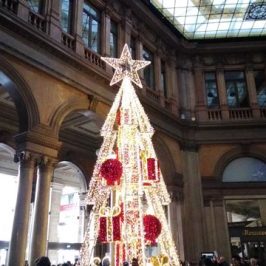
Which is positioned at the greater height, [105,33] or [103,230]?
[105,33]

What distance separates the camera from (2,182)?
1518 cm

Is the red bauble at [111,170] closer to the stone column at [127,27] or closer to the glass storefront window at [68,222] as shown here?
the stone column at [127,27]

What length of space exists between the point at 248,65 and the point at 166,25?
4253mm

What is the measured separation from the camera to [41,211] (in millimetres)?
8367

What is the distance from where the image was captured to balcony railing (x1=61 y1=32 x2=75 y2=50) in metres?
10.3

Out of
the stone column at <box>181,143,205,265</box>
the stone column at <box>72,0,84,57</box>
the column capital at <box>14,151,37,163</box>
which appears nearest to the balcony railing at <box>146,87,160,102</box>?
the stone column at <box>181,143,205,265</box>

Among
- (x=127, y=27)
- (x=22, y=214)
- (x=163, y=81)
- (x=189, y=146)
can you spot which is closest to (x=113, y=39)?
(x=127, y=27)

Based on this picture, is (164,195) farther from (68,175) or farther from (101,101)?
(68,175)

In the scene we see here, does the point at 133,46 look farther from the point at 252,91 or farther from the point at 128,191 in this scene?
the point at 128,191

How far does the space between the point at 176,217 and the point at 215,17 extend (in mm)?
8843

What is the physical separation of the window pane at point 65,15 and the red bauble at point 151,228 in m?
6.56

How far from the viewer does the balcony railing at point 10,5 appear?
8562 millimetres

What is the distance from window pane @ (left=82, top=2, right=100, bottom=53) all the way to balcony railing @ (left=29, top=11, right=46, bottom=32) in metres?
2.02

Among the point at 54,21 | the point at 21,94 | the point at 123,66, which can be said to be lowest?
the point at 21,94
